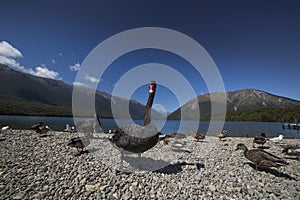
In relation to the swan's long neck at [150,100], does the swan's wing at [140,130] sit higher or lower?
lower

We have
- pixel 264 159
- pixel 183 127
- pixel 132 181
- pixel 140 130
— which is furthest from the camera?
pixel 183 127

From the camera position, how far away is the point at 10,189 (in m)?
4.48

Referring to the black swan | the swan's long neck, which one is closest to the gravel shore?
the black swan

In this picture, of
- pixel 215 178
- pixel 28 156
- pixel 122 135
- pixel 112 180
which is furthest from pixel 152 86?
pixel 28 156

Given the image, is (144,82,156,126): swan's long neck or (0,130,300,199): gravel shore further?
(144,82,156,126): swan's long neck

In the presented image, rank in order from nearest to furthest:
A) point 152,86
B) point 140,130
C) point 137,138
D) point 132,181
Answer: point 132,181 → point 137,138 → point 140,130 → point 152,86

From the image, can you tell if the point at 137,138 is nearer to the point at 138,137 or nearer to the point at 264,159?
the point at 138,137

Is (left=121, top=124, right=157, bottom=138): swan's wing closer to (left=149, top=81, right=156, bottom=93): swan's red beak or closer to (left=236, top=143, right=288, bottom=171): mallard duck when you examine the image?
(left=149, top=81, right=156, bottom=93): swan's red beak

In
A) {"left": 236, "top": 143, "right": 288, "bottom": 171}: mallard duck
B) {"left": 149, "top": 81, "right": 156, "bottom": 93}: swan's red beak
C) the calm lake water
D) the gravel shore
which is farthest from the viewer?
the calm lake water

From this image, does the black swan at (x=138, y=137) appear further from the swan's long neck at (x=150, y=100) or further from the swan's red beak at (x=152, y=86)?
the swan's red beak at (x=152, y=86)

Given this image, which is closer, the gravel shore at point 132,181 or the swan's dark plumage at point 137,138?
the gravel shore at point 132,181

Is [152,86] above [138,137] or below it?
above

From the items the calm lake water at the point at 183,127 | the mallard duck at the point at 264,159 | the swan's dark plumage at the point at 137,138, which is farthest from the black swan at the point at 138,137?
the mallard duck at the point at 264,159

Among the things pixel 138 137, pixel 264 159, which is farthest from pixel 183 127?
pixel 138 137
